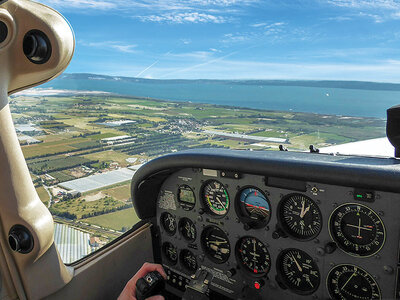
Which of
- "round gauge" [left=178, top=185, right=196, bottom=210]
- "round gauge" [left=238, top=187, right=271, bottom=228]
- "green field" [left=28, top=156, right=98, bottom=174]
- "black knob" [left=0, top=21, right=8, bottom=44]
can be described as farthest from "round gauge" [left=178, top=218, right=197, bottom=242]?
"black knob" [left=0, top=21, right=8, bottom=44]

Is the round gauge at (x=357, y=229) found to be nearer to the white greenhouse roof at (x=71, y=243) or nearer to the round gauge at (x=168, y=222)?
the round gauge at (x=168, y=222)

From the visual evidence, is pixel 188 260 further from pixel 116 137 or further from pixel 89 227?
pixel 116 137

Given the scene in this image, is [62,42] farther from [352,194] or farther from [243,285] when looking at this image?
[243,285]

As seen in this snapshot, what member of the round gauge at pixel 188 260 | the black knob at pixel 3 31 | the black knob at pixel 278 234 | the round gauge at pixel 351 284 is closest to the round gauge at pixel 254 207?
the black knob at pixel 278 234

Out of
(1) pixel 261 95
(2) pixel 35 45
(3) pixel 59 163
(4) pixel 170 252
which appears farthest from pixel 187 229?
(2) pixel 35 45

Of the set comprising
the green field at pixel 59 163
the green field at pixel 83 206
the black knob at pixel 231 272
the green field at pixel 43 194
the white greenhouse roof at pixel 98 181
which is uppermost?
the green field at pixel 59 163

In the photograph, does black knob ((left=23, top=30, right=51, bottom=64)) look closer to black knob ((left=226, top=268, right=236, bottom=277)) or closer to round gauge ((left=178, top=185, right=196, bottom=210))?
round gauge ((left=178, top=185, right=196, bottom=210))

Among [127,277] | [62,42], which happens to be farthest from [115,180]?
[62,42]
